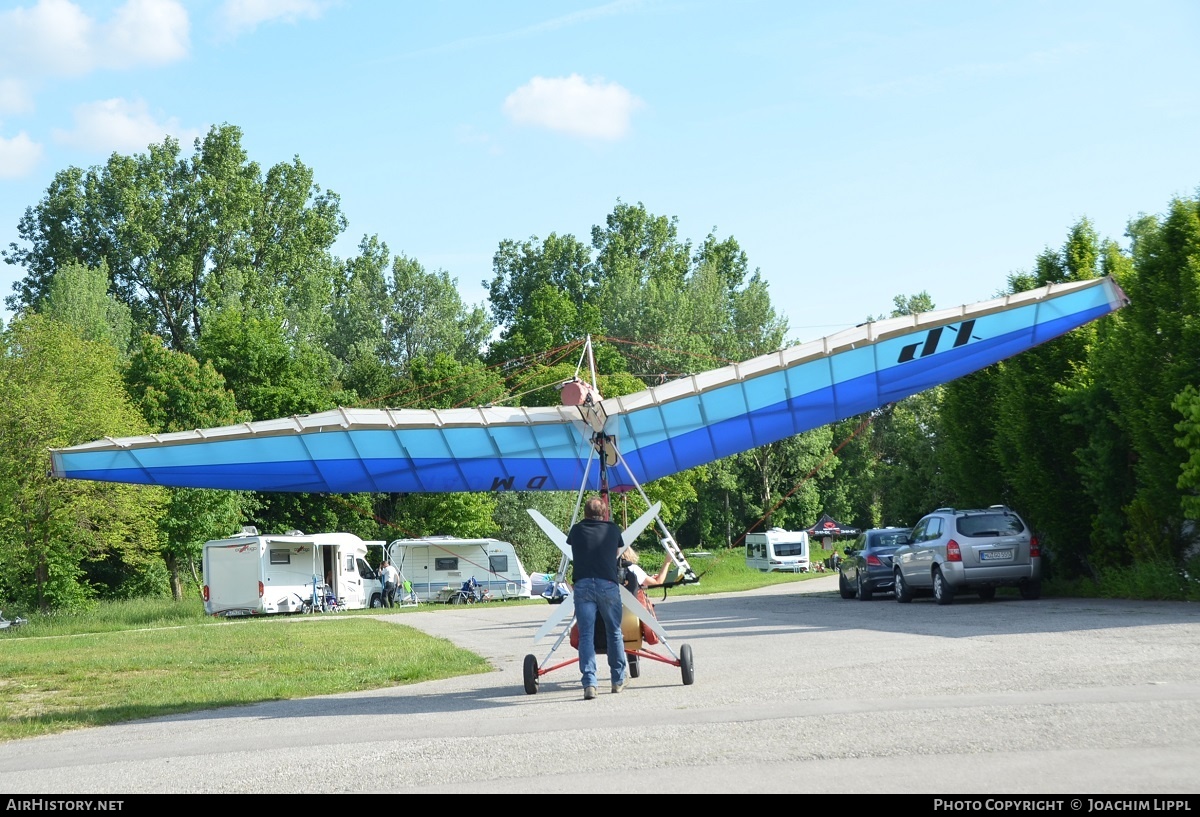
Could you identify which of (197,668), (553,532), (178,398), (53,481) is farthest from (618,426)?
(178,398)

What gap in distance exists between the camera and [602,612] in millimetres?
11391

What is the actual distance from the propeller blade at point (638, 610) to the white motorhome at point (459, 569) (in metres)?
34.3

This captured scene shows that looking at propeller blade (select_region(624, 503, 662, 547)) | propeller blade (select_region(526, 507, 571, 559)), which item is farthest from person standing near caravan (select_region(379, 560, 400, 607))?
propeller blade (select_region(624, 503, 662, 547))

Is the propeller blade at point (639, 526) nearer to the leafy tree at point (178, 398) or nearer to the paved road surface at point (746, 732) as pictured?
the paved road surface at point (746, 732)

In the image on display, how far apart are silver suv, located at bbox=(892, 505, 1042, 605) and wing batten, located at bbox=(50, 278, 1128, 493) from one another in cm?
538

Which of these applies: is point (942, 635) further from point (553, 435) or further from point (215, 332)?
point (215, 332)

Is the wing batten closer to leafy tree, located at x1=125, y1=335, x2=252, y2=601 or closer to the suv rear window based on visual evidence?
the suv rear window

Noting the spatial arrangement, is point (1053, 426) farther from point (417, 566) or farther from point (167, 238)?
point (167, 238)

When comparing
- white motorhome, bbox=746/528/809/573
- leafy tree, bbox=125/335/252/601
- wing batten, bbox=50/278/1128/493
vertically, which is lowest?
white motorhome, bbox=746/528/809/573

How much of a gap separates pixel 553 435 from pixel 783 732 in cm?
789

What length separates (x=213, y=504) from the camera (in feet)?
150

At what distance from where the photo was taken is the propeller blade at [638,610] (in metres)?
12.1

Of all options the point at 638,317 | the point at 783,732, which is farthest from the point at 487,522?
the point at 783,732

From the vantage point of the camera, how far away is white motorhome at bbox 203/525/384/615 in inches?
1513
